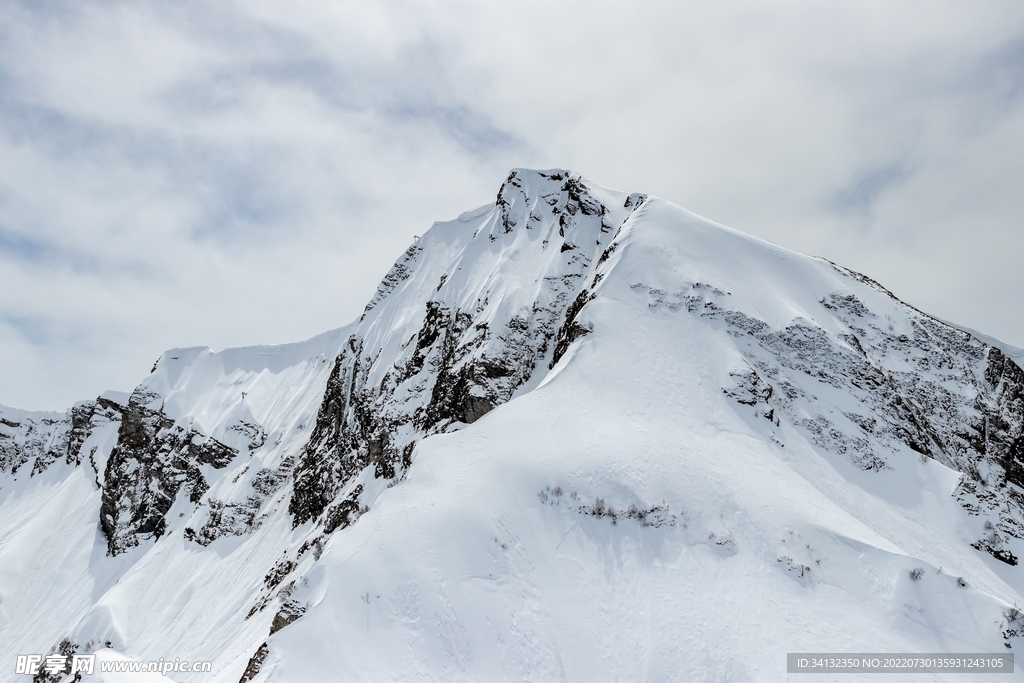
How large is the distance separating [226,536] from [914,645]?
217ft

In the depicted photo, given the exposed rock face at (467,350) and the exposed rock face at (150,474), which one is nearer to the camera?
the exposed rock face at (467,350)

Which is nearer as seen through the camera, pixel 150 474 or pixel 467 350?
pixel 467 350

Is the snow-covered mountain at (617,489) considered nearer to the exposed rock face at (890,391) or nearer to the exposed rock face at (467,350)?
the exposed rock face at (890,391)

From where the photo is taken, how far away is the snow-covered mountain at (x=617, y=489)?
21906 mm

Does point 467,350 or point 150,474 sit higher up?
point 467,350

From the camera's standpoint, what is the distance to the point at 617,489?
88.2ft

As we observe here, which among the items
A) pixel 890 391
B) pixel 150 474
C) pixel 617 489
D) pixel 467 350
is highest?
pixel 467 350

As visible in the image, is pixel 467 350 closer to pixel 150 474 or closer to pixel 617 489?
pixel 617 489

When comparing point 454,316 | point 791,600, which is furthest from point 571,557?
point 454,316

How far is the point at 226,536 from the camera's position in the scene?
69.5 meters

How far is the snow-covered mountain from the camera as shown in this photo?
2191 centimetres

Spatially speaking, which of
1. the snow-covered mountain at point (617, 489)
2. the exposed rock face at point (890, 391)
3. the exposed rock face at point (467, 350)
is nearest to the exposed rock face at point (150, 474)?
the snow-covered mountain at point (617, 489)

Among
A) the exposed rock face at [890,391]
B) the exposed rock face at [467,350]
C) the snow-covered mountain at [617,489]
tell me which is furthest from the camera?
the exposed rock face at [467,350]

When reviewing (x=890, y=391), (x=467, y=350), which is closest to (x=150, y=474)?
(x=467, y=350)
